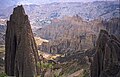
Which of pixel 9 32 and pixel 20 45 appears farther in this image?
pixel 9 32

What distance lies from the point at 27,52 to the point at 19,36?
9.32 ft

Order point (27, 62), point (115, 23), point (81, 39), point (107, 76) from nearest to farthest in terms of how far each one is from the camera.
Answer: point (107, 76) → point (27, 62) → point (81, 39) → point (115, 23)

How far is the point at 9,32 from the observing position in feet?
178

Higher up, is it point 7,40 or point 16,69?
point 7,40

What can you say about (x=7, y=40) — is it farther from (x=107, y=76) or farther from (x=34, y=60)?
(x=107, y=76)

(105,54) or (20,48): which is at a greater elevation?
(20,48)

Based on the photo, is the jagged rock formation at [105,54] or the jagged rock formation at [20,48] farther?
the jagged rock formation at [20,48]

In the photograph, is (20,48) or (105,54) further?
(20,48)

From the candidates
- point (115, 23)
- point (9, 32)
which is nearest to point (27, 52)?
point (9, 32)

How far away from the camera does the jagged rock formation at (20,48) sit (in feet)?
165

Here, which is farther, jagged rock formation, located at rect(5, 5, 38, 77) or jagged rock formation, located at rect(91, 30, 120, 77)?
jagged rock formation, located at rect(5, 5, 38, 77)

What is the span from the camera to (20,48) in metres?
50.7

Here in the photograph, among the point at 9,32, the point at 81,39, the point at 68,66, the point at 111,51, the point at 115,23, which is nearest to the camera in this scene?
the point at 111,51

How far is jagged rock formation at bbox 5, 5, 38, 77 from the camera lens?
50316 millimetres
